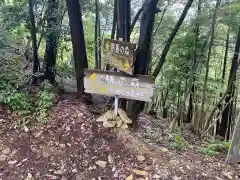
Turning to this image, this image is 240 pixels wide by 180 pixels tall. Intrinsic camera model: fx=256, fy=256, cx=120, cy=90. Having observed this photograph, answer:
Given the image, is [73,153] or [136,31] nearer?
[73,153]

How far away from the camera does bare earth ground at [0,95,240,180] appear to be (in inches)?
120

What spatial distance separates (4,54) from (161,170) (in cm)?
377

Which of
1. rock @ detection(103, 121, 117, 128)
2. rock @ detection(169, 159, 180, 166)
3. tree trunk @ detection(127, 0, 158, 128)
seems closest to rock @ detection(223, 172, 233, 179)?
rock @ detection(169, 159, 180, 166)

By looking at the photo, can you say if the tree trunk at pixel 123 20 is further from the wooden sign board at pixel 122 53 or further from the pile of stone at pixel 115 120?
the wooden sign board at pixel 122 53

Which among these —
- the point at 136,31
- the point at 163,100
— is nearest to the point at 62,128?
the point at 136,31

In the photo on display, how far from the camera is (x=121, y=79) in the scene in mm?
3492

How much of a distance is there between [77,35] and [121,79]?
122cm

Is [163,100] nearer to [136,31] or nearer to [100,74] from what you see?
[136,31]

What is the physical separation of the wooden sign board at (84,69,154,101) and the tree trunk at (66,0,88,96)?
75 centimetres

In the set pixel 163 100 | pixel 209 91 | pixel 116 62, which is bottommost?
pixel 163 100

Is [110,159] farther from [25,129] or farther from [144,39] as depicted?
[144,39]

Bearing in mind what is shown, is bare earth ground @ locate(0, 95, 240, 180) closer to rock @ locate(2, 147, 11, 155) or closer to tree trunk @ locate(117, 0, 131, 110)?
rock @ locate(2, 147, 11, 155)

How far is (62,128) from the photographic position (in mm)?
3658

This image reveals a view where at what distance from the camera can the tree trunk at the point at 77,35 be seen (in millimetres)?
4059
